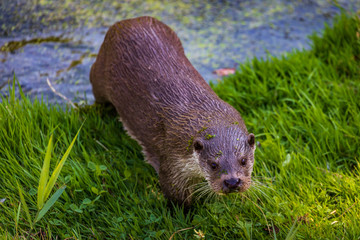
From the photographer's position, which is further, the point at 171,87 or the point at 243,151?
the point at 171,87

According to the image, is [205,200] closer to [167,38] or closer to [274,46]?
[167,38]

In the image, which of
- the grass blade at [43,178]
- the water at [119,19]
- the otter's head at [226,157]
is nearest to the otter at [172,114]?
the otter's head at [226,157]

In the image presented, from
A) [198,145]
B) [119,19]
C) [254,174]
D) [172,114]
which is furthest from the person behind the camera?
[119,19]

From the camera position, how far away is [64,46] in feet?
15.3

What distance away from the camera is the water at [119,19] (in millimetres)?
4270

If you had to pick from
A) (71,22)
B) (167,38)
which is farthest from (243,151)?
(71,22)

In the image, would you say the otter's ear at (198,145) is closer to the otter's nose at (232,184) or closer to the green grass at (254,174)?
the otter's nose at (232,184)

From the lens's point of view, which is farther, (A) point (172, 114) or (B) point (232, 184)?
(A) point (172, 114)

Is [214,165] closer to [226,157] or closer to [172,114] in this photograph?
[226,157]

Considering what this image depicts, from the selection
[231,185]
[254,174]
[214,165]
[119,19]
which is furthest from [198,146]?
[119,19]

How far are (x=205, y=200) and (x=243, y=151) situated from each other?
514 mm

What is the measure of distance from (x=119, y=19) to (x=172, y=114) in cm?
271

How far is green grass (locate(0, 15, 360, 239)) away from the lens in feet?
8.39

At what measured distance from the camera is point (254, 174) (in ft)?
9.86
